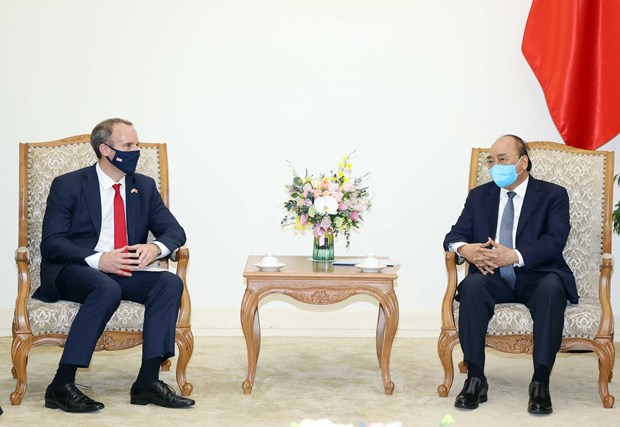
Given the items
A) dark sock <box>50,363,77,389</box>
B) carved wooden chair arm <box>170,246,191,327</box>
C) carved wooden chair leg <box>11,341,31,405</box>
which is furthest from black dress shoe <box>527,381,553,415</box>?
carved wooden chair leg <box>11,341,31,405</box>

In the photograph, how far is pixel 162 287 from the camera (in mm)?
4324

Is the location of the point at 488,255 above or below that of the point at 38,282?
above

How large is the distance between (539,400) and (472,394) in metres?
0.32

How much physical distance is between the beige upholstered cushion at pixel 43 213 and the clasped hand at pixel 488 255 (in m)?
1.71

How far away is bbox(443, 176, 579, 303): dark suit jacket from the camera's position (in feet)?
14.9

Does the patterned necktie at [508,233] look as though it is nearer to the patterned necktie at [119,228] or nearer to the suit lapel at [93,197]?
the patterned necktie at [119,228]

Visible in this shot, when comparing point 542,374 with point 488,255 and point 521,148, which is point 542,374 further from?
point 521,148

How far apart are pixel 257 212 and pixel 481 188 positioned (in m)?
1.74

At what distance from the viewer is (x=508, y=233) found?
4.70m

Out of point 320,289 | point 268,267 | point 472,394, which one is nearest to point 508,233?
point 472,394

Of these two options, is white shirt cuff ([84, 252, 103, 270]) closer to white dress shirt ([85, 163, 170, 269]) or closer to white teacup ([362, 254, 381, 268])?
white dress shirt ([85, 163, 170, 269])

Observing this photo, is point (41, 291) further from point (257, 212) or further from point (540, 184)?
point (540, 184)

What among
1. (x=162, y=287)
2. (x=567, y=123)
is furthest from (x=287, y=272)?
(x=567, y=123)

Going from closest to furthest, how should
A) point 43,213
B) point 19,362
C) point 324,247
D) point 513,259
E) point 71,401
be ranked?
point 71,401
point 19,362
point 513,259
point 43,213
point 324,247
